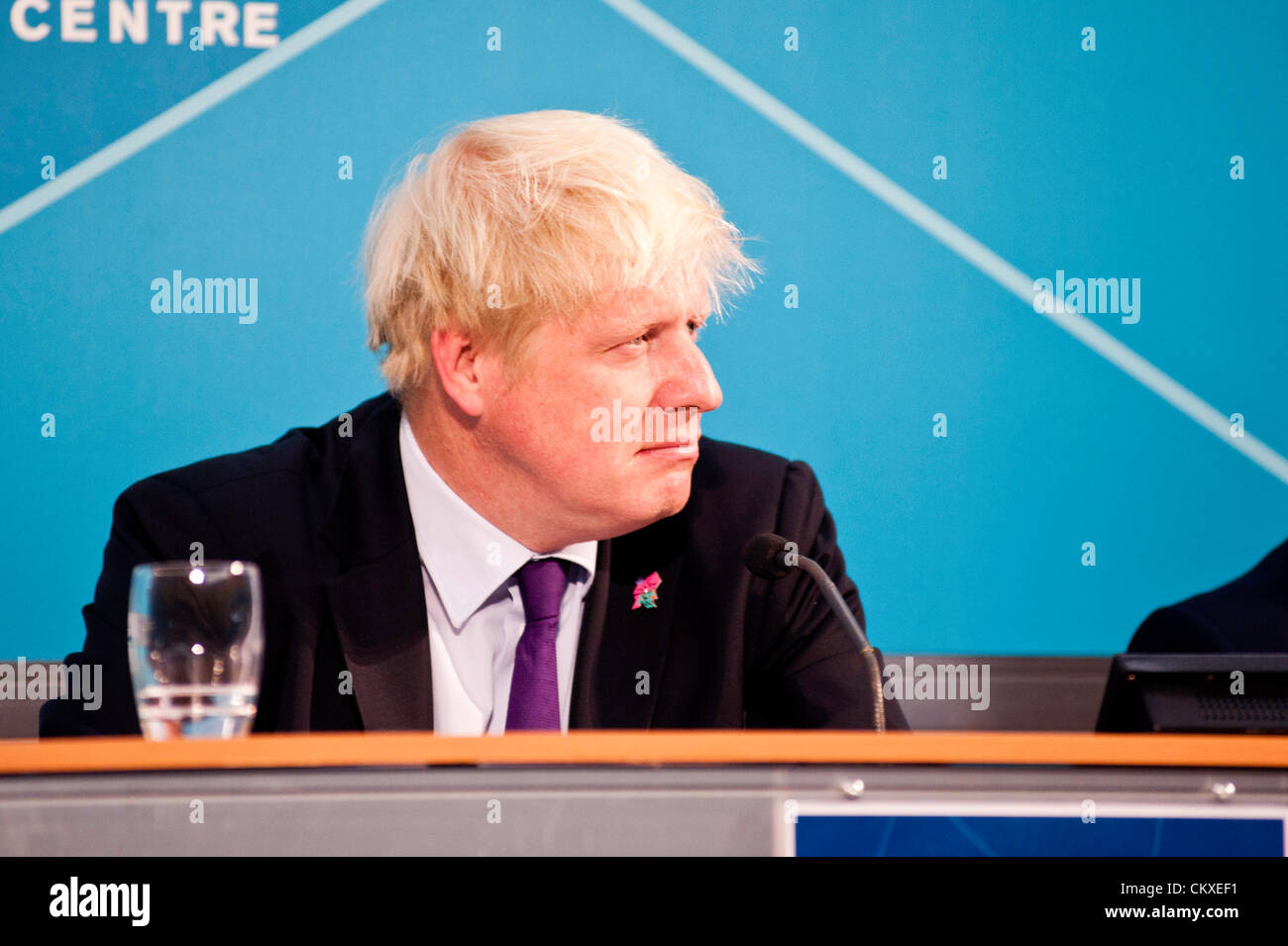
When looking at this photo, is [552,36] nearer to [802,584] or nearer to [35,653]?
[802,584]

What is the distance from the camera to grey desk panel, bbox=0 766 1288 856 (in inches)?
34.8

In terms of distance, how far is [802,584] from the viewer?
2.04 metres

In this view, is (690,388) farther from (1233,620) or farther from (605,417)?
(1233,620)

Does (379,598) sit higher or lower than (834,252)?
lower

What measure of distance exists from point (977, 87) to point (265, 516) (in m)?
1.75

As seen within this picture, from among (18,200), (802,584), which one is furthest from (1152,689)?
(18,200)

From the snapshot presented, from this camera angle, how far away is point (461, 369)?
203 cm

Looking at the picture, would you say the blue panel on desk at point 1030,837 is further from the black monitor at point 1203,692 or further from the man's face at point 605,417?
the man's face at point 605,417

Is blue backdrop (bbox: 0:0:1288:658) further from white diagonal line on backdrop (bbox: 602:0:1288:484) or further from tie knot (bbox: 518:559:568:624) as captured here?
tie knot (bbox: 518:559:568:624)

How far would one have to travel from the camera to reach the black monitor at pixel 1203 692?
1221mm

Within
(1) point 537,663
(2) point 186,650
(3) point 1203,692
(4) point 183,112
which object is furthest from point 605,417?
(4) point 183,112

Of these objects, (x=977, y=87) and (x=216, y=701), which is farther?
(x=977, y=87)

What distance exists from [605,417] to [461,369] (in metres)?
0.25

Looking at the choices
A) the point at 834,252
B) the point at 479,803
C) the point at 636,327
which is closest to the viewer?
the point at 479,803
